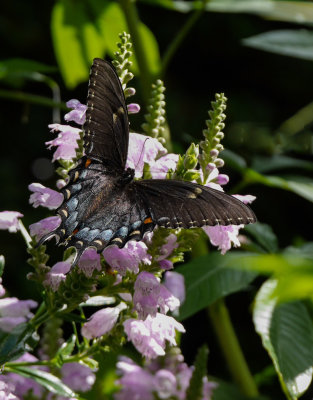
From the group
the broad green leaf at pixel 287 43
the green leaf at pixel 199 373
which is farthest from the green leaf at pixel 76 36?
the green leaf at pixel 199 373

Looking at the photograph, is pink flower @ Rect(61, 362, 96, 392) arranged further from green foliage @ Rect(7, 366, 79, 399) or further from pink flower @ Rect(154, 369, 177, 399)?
green foliage @ Rect(7, 366, 79, 399)

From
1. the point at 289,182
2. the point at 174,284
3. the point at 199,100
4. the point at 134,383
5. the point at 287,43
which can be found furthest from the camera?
the point at 199,100

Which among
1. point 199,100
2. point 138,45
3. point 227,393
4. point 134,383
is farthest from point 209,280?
point 199,100

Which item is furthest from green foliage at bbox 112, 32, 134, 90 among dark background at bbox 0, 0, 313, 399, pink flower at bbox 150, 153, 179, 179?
dark background at bbox 0, 0, 313, 399

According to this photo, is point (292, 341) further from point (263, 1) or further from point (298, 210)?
point (298, 210)

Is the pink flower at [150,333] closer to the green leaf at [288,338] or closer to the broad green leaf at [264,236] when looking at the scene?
the green leaf at [288,338]

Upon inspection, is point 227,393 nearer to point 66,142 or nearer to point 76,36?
point 66,142

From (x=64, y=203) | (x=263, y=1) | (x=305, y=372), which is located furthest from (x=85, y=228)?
(x=263, y=1)
